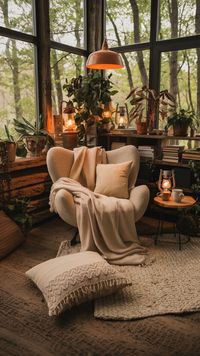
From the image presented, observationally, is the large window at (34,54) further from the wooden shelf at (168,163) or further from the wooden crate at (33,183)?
the wooden shelf at (168,163)

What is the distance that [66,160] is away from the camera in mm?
3199

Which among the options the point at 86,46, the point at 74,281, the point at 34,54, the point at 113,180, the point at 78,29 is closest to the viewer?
the point at 74,281

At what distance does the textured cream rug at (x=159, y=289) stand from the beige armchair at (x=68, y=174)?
0.38m

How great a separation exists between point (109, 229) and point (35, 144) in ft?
4.67

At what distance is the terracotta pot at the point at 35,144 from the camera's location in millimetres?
3355

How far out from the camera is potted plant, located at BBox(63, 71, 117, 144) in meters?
3.59

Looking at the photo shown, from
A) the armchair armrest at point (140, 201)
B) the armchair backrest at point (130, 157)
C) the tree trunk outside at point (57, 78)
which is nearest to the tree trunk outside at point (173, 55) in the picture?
the armchair backrest at point (130, 157)

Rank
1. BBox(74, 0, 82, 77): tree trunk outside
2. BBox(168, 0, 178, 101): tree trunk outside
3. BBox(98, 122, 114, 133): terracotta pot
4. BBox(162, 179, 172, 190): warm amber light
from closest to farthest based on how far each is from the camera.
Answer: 1. BBox(162, 179, 172, 190): warm amber light
2. BBox(168, 0, 178, 101): tree trunk outside
3. BBox(98, 122, 114, 133): terracotta pot
4. BBox(74, 0, 82, 77): tree trunk outside

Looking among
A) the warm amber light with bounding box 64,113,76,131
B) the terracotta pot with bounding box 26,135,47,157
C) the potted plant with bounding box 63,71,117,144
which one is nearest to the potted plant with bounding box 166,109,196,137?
the potted plant with bounding box 63,71,117,144

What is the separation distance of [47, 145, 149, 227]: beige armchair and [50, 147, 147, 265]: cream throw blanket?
0.24ft

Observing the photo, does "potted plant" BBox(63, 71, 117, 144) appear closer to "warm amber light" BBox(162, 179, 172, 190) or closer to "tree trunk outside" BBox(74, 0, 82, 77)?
"tree trunk outside" BBox(74, 0, 82, 77)

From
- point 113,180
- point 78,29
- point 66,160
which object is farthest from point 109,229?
point 78,29

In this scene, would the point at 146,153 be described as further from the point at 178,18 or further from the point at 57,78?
the point at 178,18

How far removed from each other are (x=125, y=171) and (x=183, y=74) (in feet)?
5.37
